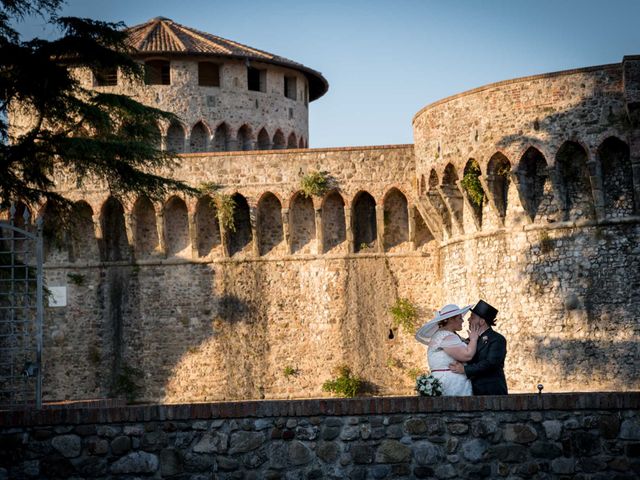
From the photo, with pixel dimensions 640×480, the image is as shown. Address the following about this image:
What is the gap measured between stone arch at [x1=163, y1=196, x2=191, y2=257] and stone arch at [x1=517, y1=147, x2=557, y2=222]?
1143 centimetres

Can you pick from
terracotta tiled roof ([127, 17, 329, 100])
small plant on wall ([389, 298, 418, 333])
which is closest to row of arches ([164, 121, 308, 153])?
terracotta tiled roof ([127, 17, 329, 100])

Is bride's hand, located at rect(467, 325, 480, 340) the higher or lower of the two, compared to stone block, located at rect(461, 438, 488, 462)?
higher

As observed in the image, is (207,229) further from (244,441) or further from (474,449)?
(474,449)

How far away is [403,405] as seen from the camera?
49.1ft

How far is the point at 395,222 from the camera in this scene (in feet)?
115

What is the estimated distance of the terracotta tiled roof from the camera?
138ft

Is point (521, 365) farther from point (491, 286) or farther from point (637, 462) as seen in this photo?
point (637, 462)

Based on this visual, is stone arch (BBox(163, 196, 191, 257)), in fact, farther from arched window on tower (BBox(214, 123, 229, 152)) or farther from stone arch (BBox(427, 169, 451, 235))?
stone arch (BBox(427, 169, 451, 235))

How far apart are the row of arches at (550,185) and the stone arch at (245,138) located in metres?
13.2

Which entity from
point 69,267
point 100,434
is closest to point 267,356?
point 69,267

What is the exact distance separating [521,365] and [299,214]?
946cm

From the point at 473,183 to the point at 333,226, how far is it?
6192 millimetres

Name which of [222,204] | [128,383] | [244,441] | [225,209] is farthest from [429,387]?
[128,383]

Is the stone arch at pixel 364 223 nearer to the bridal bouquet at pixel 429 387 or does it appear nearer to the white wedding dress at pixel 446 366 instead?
the white wedding dress at pixel 446 366
